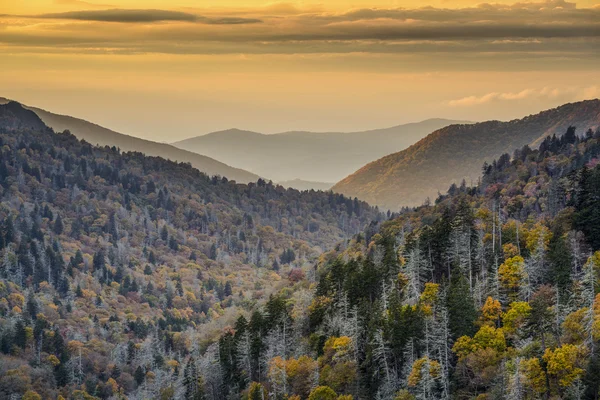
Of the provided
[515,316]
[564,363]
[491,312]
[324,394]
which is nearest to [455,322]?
[491,312]

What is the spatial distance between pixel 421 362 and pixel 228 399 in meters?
39.7

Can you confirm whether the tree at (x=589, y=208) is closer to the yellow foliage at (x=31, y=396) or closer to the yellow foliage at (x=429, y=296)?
the yellow foliage at (x=429, y=296)

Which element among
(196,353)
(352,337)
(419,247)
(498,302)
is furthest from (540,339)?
(196,353)

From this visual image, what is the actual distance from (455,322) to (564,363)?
21.6 meters

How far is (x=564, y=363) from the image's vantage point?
316 ft

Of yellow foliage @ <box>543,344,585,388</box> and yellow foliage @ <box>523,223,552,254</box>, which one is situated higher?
yellow foliage @ <box>523,223,552,254</box>

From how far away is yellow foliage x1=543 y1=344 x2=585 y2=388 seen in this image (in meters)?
95.3

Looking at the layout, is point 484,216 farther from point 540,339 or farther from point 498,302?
point 540,339

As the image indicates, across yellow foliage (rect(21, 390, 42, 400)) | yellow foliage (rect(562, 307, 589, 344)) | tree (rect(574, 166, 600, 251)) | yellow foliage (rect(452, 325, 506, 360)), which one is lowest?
yellow foliage (rect(21, 390, 42, 400))

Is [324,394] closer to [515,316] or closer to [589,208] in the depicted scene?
[515,316]

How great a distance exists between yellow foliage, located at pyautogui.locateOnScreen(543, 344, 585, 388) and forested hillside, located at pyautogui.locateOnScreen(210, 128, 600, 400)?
0.49 feet

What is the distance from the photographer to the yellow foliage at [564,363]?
95.3 metres

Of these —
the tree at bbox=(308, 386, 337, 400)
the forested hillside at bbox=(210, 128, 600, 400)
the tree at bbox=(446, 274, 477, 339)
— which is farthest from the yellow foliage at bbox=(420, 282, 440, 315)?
the tree at bbox=(308, 386, 337, 400)

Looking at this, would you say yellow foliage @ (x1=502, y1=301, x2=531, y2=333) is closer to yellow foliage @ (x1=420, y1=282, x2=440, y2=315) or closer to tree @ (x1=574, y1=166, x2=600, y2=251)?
yellow foliage @ (x1=420, y1=282, x2=440, y2=315)
